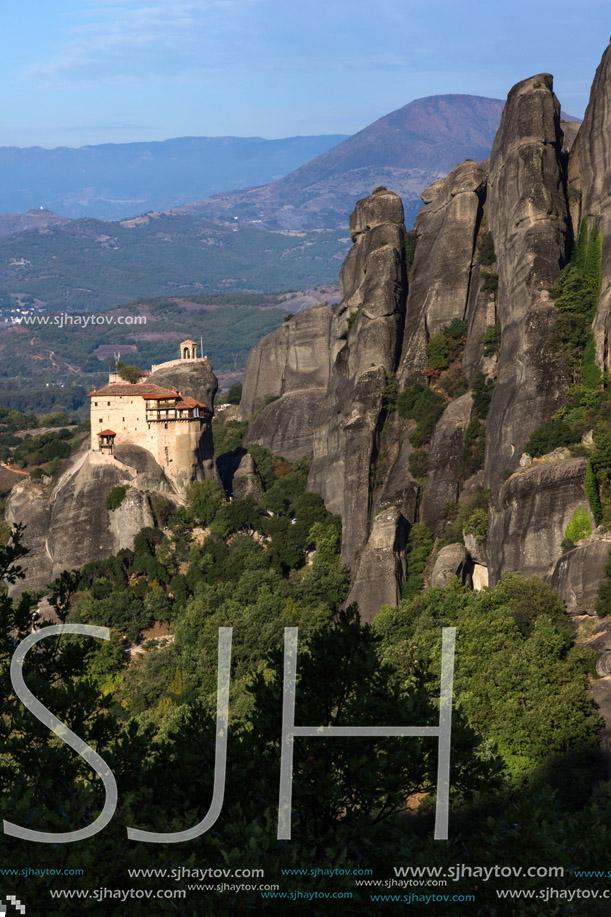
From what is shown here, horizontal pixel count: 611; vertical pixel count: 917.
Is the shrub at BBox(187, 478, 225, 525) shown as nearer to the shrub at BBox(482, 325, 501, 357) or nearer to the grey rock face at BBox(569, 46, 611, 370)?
the shrub at BBox(482, 325, 501, 357)

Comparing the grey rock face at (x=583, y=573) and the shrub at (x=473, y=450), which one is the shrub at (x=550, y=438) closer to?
the shrub at (x=473, y=450)

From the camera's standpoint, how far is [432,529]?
218ft

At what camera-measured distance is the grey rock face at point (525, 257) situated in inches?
2430

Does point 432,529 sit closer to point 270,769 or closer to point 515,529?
point 515,529

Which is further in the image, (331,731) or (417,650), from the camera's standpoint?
(417,650)

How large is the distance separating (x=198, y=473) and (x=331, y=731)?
53.4 metres

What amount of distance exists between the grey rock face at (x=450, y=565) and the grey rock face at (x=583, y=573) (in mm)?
9043

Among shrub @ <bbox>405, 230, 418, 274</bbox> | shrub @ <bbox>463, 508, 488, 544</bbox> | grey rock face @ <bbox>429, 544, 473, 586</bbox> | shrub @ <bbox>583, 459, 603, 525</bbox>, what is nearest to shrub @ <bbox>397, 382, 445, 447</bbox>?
shrub @ <bbox>463, 508, 488, 544</bbox>

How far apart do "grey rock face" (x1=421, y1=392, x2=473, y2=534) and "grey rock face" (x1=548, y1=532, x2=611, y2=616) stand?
1630 cm

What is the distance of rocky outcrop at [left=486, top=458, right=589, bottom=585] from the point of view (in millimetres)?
52906

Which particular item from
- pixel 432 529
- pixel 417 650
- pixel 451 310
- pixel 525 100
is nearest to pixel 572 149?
pixel 525 100

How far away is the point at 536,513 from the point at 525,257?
19.2 metres

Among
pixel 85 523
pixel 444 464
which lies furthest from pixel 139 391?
pixel 444 464

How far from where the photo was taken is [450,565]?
196 feet
